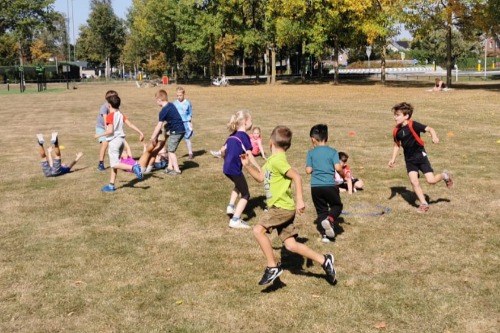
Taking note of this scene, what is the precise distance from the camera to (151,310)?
5.70 metres

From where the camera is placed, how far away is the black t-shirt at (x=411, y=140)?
8.97 metres

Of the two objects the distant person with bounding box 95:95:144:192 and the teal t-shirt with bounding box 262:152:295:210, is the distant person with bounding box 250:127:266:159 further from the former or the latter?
the teal t-shirt with bounding box 262:152:295:210

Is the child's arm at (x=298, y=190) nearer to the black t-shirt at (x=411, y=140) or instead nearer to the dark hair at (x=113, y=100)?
the black t-shirt at (x=411, y=140)

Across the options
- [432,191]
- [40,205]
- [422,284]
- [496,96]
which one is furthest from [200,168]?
[496,96]

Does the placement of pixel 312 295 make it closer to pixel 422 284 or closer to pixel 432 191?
pixel 422 284

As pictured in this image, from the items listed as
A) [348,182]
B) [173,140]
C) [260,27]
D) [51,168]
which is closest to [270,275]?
[348,182]

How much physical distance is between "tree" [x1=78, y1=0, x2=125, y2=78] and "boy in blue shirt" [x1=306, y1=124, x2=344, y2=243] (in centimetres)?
10242

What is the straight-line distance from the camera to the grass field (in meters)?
5.50

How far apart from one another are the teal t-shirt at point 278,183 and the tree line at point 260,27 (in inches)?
1496

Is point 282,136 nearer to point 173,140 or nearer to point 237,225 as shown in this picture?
point 237,225

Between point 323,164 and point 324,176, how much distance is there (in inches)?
7.2

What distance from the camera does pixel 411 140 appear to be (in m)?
9.01

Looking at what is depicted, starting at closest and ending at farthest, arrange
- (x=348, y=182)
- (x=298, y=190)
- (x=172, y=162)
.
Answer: (x=298, y=190), (x=348, y=182), (x=172, y=162)

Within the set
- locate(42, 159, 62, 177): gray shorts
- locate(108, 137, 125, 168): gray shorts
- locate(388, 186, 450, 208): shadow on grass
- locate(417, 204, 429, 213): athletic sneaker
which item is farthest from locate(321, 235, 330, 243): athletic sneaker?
locate(42, 159, 62, 177): gray shorts
